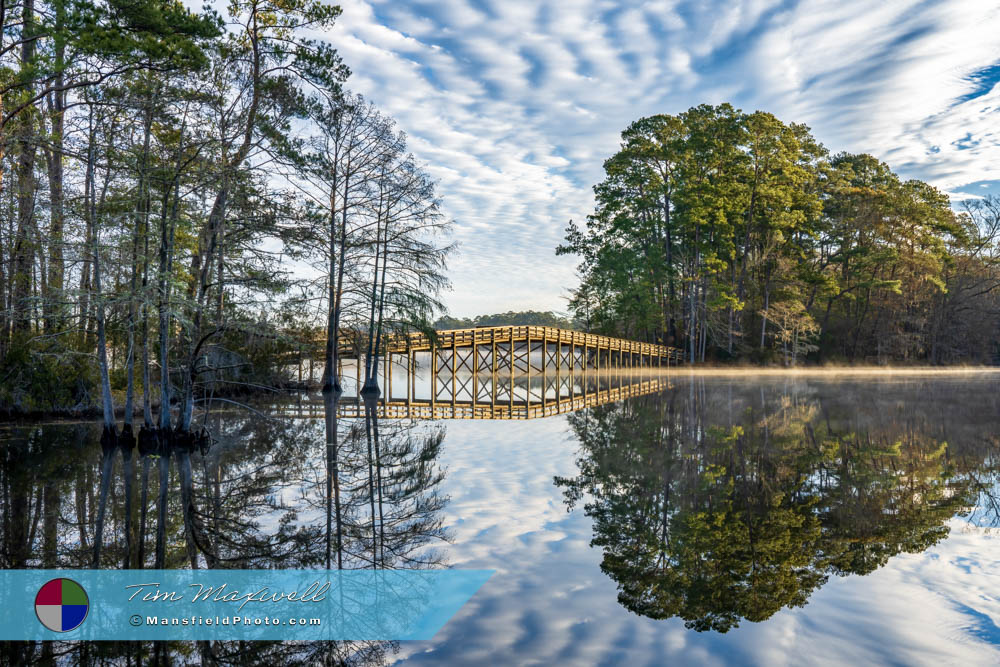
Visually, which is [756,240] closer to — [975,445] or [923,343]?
[923,343]

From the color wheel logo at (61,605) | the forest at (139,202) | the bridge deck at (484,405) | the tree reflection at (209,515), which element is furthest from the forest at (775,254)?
the color wheel logo at (61,605)

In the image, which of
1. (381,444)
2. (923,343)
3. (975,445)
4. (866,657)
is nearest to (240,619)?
(866,657)

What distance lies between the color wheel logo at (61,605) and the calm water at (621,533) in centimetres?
45

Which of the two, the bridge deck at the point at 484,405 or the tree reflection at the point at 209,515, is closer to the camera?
the tree reflection at the point at 209,515

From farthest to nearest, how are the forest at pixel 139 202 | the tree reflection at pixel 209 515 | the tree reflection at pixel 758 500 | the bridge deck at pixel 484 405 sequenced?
the bridge deck at pixel 484 405 → the forest at pixel 139 202 → the tree reflection at pixel 758 500 → the tree reflection at pixel 209 515

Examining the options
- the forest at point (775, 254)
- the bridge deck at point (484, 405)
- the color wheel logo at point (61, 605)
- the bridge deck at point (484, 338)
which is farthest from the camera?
the forest at point (775, 254)

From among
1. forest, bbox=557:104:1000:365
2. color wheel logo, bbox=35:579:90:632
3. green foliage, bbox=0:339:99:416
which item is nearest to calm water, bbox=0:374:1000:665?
color wheel logo, bbox=35:579:90:632

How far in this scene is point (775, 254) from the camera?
43.2 meters

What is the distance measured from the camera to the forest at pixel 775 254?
4053 cm

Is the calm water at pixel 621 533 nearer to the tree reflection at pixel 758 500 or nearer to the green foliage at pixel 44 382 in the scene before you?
the tree reflection at pixel 758 500

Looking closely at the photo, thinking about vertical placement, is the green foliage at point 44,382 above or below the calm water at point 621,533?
above

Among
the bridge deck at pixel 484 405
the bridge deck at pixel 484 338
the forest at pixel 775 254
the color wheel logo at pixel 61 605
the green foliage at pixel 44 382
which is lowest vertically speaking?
the color wheel logo at pixel 61 605

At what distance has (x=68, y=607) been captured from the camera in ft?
15.0

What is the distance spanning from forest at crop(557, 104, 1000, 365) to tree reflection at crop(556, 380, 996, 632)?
27.2 m
